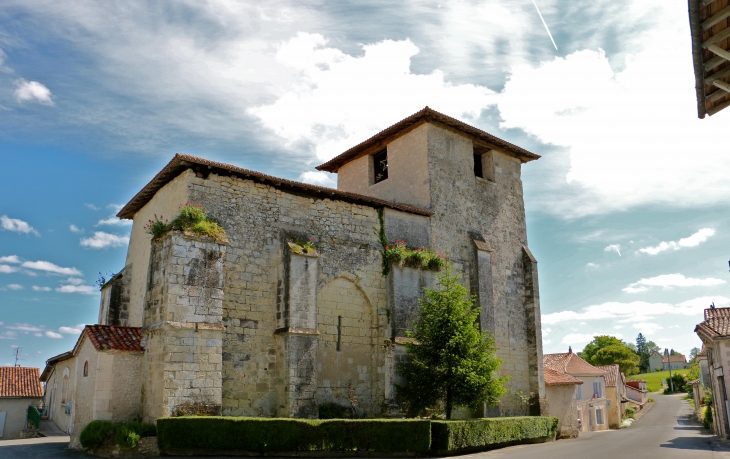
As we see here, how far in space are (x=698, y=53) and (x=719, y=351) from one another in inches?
831

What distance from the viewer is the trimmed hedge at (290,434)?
13070mm

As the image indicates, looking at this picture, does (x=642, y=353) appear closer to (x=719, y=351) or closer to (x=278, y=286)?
(x=719, y=351)

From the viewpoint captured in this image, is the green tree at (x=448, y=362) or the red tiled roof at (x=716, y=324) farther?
the red tiled roof at (x=716, y=324)

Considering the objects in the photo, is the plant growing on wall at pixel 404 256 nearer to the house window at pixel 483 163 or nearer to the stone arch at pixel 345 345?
the stone arch at pixel 345 345

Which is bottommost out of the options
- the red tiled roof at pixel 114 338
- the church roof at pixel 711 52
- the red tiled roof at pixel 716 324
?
the red tiled roof at pixel 114 338

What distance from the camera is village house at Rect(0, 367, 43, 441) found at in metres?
26.5

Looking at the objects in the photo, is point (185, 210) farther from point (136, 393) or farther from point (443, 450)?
point (443, 450)

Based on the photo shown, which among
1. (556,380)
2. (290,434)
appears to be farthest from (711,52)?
(556,380)

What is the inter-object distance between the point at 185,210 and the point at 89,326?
4.12 m

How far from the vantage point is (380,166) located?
984 inches

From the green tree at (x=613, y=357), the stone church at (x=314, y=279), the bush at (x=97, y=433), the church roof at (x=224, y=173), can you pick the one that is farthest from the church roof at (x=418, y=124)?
the green tree at (x=613, y=357)

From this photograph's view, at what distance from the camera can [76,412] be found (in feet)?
50.8

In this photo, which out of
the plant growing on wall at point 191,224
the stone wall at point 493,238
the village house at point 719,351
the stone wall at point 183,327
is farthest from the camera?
the village house at point 719,351

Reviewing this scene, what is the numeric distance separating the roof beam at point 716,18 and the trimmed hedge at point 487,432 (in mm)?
12796
